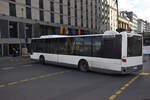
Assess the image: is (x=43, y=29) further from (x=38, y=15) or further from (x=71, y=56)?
(x=71, y=56)

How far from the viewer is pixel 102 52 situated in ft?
33.7

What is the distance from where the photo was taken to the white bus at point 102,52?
9.30m

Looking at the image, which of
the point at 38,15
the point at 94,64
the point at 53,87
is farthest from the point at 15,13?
the point at 53,87

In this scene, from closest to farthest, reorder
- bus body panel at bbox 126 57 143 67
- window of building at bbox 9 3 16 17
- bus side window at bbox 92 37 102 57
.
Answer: bus body panel at bbox 126 57 143 67
bus side window at bbox 92 37 102 57
window of building at bbox 9 3 16 17

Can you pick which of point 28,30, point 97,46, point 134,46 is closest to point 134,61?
point 134,46

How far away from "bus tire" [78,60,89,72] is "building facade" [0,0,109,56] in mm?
16186

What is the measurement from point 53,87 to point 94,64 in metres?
4.23

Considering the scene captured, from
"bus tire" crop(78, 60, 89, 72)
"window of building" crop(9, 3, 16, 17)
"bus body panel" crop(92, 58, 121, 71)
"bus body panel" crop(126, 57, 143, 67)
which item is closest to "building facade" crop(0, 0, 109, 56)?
"window of building" crop(9, 3, 16, 17)

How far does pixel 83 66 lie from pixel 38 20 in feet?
80.9

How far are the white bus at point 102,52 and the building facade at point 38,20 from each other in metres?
14.4

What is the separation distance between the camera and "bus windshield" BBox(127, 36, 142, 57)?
373 inches

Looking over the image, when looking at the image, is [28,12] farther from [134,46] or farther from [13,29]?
[134,46]

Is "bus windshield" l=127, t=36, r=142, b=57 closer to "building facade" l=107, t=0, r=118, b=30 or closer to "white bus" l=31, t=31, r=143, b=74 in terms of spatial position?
"white bus" l=31, t=31, r=143, b=74

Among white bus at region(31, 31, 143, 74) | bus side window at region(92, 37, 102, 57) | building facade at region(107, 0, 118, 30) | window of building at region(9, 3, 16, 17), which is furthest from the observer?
building facade at region(107, 0, 118, 30)
